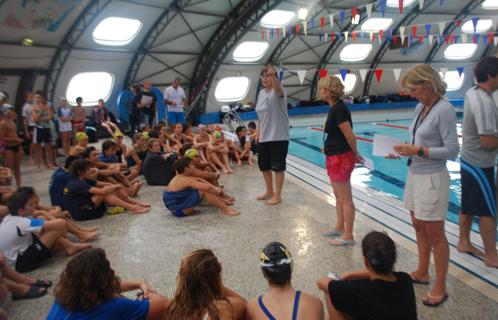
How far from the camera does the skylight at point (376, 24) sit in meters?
17.8

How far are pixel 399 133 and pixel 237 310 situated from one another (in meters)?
12.7

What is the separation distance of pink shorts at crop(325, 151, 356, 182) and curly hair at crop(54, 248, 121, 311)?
2239 mm

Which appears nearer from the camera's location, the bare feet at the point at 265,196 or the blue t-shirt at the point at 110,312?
the blue t-shirt at the point at 110,312

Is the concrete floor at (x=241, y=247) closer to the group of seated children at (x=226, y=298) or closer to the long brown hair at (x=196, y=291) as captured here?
the group of seated children at (x=226, y=298)

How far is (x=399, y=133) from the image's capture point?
42.5 feet

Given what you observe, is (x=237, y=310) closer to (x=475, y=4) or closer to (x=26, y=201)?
(x=26, y=201)

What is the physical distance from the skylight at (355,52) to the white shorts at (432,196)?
60.5ft

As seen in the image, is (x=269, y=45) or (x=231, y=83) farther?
(x=231, y=83)

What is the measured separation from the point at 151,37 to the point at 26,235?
11.6 meters

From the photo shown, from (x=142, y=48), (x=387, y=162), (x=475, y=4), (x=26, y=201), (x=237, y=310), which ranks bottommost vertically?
(x=387, y=162)

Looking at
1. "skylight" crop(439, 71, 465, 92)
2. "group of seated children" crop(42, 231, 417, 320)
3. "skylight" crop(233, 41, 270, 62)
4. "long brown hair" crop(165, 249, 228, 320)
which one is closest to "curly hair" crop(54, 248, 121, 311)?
"group of seated children" crop(42, 231, 417, 320)

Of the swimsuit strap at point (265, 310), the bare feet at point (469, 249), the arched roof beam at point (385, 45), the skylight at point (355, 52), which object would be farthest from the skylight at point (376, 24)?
the swimsuit strap at point (265, 310)

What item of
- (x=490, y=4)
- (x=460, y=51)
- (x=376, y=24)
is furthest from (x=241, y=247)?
(x=460, y=51)

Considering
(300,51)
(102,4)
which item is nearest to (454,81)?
(300,51)
